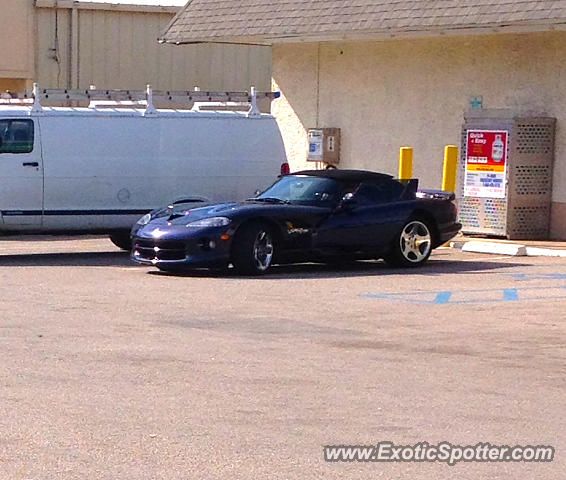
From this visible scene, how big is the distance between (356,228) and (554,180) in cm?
557

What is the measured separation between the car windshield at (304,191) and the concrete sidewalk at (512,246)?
3.49 metres

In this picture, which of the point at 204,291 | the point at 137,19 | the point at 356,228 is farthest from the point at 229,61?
the point at 204,291

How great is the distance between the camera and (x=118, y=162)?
1881cm

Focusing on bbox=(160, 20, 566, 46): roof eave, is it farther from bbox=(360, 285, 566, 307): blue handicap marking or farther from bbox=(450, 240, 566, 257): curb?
bbox=(360, 285, 566, 307): blue handicap marking

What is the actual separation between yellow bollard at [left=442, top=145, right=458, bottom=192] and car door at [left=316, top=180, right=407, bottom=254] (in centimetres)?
347

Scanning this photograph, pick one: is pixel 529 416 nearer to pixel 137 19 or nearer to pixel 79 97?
pixel 79 97

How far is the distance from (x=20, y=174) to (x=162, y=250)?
3.20 meters

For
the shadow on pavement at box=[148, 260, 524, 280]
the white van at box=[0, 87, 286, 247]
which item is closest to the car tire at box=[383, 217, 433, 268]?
the shadow on pavement at box=[148, 260, 524, 280]

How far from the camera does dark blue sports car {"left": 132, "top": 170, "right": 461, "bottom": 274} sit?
1590 centimetres

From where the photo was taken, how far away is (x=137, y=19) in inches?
1168

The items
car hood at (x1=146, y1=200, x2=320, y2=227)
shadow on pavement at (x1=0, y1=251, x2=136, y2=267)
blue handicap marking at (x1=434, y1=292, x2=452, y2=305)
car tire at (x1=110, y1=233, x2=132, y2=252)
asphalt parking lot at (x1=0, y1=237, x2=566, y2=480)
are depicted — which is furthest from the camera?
car tire at (x1=110, y1=233, x2=132, y2=252)

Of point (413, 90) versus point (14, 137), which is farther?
point (413, 90)

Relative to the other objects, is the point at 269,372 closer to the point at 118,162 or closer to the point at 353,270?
the point at 353,270

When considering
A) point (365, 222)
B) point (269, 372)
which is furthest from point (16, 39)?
point (269, 372)
